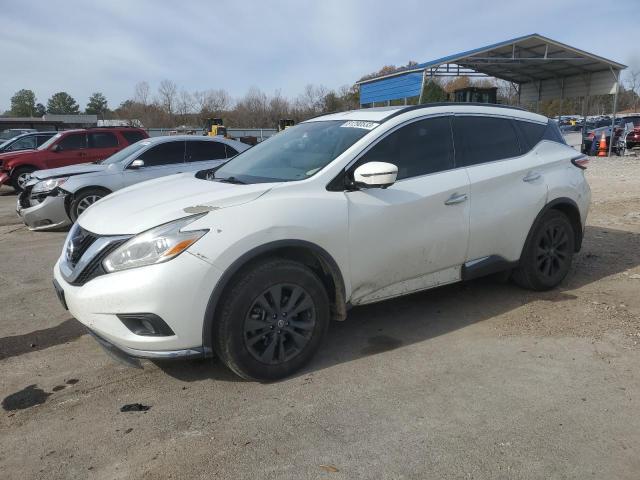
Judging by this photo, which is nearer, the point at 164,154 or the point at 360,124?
the point at 360,124

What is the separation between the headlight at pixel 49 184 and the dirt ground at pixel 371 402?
435cm

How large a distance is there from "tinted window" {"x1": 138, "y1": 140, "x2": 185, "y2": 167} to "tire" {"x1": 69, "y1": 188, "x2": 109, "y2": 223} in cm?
91

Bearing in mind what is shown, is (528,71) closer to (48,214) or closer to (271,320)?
(48,214)

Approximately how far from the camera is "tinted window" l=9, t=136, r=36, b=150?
1568 centimetres

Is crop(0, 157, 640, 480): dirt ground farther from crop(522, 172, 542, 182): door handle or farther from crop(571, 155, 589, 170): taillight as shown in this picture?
crop(571, 155, 589, 170): taillight

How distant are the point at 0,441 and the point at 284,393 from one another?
157 centimetres

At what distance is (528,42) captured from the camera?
18.1 meters

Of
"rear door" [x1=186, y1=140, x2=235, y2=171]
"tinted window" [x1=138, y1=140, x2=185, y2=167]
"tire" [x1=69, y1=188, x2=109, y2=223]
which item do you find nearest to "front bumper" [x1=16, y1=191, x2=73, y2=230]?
"tire" [x1=69, y1=188, x2=109, y2=223]

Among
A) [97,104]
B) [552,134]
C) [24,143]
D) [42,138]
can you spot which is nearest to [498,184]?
[552,134]

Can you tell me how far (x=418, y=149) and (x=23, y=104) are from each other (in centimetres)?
12202

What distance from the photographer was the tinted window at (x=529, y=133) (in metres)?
4.71

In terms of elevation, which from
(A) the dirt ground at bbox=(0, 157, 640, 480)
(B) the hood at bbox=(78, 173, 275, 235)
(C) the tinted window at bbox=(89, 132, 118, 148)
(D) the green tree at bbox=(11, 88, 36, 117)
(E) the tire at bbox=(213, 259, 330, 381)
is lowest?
(A) the dirt ground at bbox=(0, 157, 640, 480)

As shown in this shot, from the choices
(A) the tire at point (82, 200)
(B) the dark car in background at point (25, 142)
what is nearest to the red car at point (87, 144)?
(B) the dark car in background at point (25, 142)

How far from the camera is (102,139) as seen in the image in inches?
509
